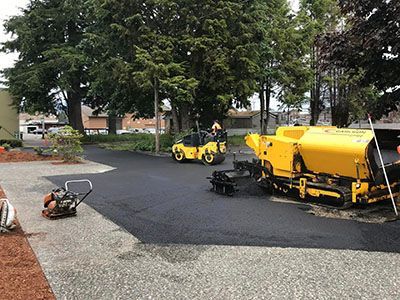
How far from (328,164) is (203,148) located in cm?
786

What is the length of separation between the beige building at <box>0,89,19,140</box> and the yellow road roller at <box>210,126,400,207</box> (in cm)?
2751

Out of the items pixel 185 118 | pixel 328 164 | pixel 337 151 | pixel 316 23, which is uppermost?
pixel 316 23

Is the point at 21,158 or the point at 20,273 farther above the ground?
the point at 21,158

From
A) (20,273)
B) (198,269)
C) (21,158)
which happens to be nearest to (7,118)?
(21,158)

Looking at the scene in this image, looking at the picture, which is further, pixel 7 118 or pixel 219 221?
pixel 7 118

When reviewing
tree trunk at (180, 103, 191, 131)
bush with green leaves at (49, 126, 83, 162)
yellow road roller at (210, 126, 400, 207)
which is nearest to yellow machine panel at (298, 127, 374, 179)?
yellow road roller at (210, 126, 400, 207)

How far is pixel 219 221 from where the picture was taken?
657 cm

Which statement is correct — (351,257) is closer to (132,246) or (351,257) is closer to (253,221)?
(253,221)

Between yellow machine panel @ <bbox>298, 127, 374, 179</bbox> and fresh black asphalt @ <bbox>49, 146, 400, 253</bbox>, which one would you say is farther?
yellow machine panel @ <bbox>298, 127, 374, 179</bbox>

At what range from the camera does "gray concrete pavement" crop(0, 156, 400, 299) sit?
3838 millimetres

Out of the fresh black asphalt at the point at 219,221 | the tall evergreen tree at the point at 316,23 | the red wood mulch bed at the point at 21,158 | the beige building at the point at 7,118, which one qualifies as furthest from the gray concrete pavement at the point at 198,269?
the beige building at the point at 7,118

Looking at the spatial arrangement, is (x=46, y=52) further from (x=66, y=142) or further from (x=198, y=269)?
(x=198, y=269)

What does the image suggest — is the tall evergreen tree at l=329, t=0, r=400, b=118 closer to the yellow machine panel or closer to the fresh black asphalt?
the yellow machine panel

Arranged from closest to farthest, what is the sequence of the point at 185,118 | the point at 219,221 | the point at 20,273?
the point at 20,273, the point at 219,221, the point at 185,118
